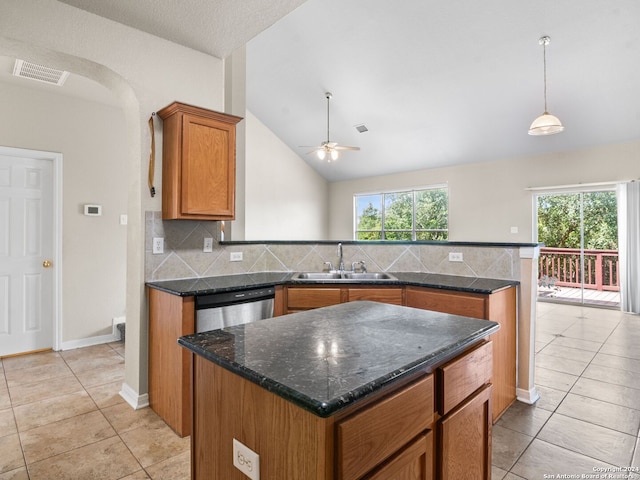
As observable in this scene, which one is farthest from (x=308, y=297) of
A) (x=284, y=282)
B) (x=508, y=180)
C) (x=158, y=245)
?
(x=508, y=180)

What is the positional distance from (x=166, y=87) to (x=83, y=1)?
664 millimetres

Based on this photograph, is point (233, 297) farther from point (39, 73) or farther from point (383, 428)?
point (39, 73)

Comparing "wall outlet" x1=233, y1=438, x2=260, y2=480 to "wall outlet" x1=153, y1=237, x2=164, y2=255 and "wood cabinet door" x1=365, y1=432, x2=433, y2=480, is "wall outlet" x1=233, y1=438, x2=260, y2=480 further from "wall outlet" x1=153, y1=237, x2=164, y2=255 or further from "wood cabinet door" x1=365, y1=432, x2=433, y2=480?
"wall outlet" x1=153, y1=237, x2=164, y2=255

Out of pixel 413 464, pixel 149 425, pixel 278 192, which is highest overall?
pixel 278 192

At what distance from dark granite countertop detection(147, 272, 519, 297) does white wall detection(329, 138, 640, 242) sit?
446 centimetres

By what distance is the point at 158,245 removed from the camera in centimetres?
269

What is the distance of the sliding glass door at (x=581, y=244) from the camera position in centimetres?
623

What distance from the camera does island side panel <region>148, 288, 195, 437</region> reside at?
2236mm

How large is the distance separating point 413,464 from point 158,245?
7.53ft

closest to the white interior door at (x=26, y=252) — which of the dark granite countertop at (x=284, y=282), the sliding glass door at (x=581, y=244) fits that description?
the dark granite countertop at (x=284, y=282)

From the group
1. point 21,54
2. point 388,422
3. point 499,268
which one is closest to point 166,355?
point 388,422

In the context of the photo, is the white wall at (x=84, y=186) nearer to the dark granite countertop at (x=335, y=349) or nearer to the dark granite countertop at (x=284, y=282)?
the dark granite countertop at (x=284, y=282)

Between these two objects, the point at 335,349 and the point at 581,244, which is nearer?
the point at 335,349

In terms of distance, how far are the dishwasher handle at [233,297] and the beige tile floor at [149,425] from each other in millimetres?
821
